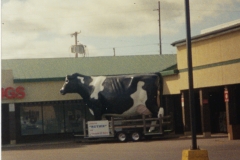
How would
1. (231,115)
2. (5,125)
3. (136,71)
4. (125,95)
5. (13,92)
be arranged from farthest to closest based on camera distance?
(136,71) → (5,125) → (13,92) → (125,95) → (231,115)

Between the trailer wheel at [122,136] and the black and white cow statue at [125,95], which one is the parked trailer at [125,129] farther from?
the black and white cow statue at [125,95]

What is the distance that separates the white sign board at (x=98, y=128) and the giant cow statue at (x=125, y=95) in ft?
4.89

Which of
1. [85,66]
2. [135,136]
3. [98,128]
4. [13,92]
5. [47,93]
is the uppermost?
[85,66]

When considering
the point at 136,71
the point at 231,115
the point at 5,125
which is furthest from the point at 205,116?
the point at 5,125

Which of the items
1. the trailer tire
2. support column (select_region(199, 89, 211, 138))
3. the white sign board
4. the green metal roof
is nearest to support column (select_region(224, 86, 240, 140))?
support column (select_region(199, 89, 211, 138))

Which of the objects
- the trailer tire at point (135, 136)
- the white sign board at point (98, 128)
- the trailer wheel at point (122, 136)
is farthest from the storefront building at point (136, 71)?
the white sign board at point (98, 128)

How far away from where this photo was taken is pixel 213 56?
99.7ft

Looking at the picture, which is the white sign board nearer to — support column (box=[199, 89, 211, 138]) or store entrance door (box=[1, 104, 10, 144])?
support column (box=[199, 89, 211, 138])

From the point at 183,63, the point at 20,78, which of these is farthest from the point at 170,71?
the point at 20,78

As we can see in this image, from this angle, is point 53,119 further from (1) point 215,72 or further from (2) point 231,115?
(2) point 231,115

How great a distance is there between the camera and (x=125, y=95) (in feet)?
111

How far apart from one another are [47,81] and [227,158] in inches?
786

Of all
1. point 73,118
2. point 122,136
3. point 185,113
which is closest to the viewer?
point 122,136

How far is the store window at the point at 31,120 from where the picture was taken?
38219mm
